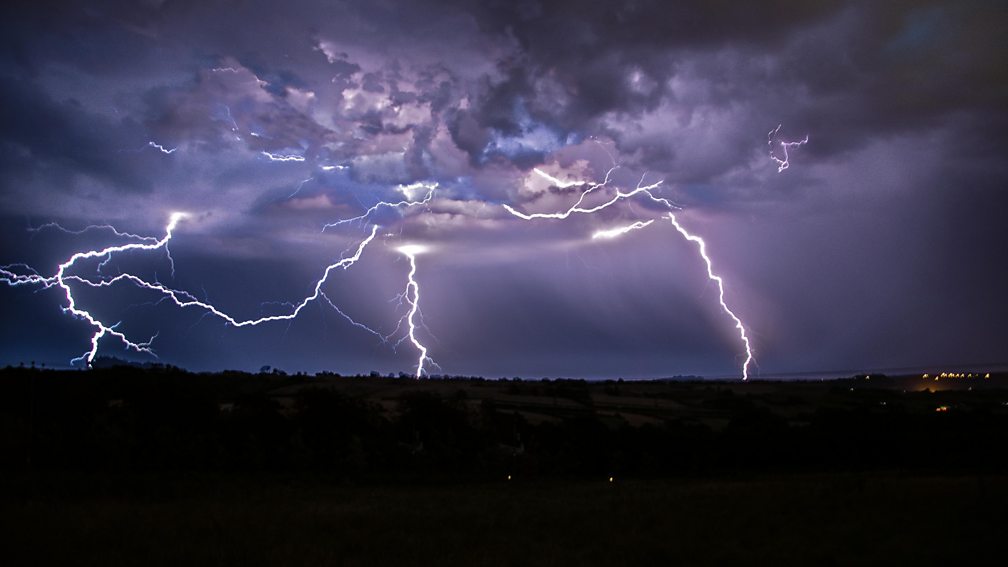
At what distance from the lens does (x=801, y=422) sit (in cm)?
3884

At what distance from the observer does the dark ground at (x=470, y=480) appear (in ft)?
38.1

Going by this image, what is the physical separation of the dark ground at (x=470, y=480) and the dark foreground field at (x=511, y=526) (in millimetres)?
77

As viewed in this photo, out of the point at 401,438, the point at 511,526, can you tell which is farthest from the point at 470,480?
the point at 511,526

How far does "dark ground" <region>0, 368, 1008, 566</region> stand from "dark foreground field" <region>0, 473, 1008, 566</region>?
0.25 ft

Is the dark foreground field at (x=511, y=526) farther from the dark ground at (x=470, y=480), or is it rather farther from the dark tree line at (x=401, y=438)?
the dark tree line at (x=401, y=438)

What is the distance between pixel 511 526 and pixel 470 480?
12.6 meters

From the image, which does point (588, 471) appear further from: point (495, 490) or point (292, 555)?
point (292, 555)

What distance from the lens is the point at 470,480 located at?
26766mm

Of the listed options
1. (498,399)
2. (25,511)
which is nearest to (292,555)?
(25,511)

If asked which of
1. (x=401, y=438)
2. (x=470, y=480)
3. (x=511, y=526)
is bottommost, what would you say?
(x=470, y=480)

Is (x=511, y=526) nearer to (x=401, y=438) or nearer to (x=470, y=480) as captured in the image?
(x=470, y=480)

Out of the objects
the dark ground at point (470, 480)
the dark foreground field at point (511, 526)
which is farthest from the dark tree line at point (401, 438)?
the dark foreground field at point (511, 526)

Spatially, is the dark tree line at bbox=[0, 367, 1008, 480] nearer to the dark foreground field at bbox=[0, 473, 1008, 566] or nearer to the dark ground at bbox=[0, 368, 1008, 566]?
the dark ground at bbox=[0, 368, 1008, 566]

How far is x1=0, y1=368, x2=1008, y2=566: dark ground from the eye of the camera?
11.6 meters
